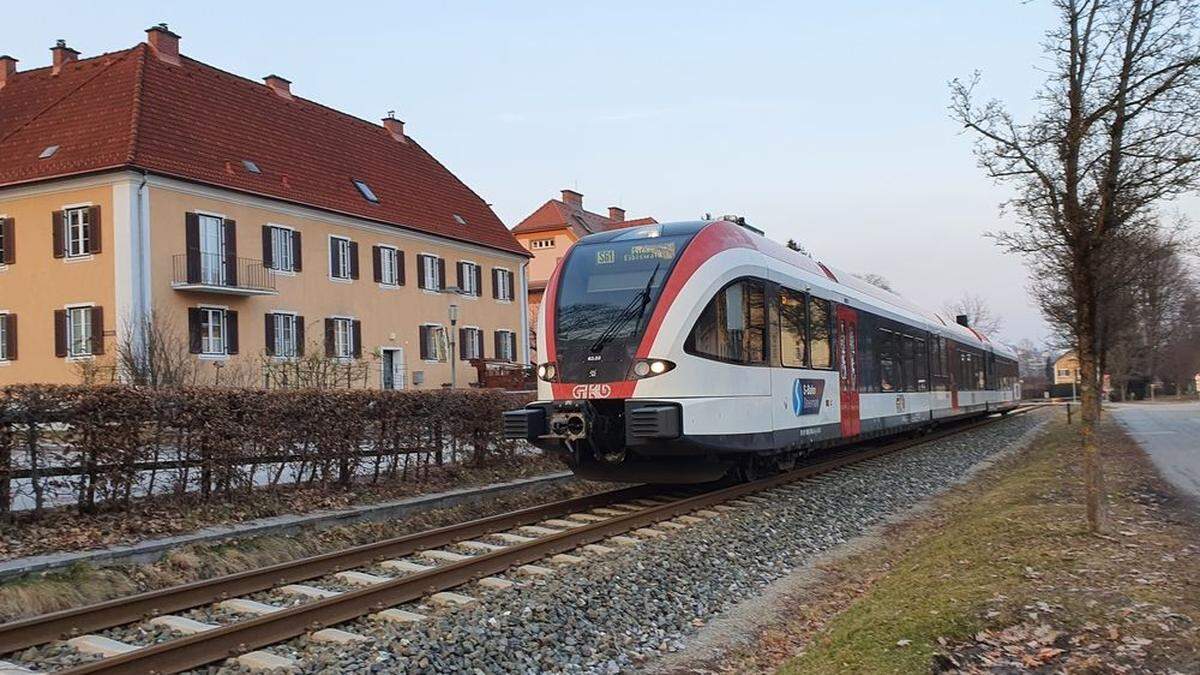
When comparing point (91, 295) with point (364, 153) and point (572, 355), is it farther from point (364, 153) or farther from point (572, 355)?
point (572, 355)

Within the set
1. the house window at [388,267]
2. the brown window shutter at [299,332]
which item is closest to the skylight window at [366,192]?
the house window at [388,267]

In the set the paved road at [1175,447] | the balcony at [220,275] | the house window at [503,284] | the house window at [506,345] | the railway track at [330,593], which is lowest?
the paved road at [1175,447]

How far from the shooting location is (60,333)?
28000 mm

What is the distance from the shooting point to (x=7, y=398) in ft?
27.6

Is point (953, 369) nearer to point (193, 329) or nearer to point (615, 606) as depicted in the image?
point (615, 606)

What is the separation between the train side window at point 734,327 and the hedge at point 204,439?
4.24 m

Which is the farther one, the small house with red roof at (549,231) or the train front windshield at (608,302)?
the small house with red roof at (549,231)

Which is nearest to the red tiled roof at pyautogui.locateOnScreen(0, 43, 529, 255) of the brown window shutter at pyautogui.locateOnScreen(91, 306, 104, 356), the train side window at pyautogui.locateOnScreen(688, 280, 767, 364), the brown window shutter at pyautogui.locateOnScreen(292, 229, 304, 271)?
the brown window shutter at pyautogui.locateOnScreen(292, 229, 304, 271)

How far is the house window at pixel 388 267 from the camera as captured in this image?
121 feet

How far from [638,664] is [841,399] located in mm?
9904

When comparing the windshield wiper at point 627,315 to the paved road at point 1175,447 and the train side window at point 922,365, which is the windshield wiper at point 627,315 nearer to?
the paved road at point 1175,447

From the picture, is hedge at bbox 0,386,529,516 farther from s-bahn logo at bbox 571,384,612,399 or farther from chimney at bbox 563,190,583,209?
→ chimney at bbox 563,190,583,209

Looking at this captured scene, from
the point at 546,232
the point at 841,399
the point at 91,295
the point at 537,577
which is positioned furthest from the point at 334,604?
the point at 546,232

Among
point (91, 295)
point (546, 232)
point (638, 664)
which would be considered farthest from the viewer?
point (546, 232)
